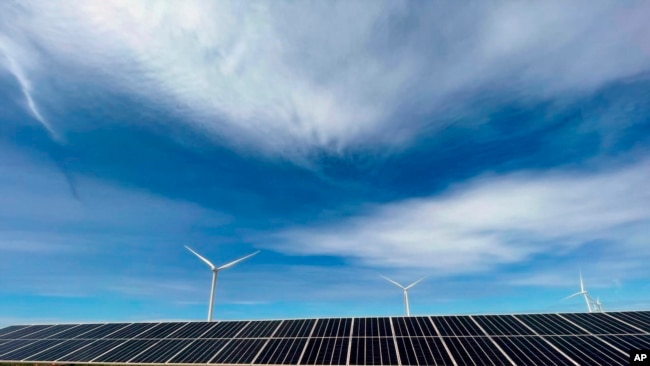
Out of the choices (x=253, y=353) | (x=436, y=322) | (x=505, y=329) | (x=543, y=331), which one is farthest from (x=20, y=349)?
(x=543, y=331)

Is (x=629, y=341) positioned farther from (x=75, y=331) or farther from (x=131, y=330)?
(x=75, y=331)

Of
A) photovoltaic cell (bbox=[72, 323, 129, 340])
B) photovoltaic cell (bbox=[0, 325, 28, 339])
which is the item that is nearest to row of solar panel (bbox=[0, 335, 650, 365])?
photovoltaic cell (bbox=[72, 323, 129, 340])

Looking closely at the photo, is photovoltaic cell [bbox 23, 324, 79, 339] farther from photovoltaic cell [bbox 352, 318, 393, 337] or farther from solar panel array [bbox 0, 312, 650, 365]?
photovoltaic cell [bbox 352, 318, 393, 337]

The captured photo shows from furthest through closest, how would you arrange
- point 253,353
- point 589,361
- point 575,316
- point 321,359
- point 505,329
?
point 575,316 < point 505,329 < point 253,353 < point 321,359 < point 589,361

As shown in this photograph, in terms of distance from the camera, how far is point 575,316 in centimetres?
5053

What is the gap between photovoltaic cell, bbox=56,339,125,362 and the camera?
152 ft

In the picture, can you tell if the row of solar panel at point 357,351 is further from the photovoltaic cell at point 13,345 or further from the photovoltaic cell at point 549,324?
the photovoltaic cell at point 549,324

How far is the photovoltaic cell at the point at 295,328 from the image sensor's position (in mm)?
49188

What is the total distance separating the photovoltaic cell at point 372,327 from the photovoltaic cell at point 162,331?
30.8 m

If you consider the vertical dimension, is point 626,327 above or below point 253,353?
above

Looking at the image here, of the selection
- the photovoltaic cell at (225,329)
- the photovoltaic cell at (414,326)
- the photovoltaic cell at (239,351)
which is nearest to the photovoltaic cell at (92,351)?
the photovoltaic cell at (225,329)

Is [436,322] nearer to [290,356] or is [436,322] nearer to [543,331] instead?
[543,331]

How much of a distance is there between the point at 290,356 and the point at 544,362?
2949 cm

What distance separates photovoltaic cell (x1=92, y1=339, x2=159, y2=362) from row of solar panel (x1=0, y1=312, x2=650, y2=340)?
7.89 feet
